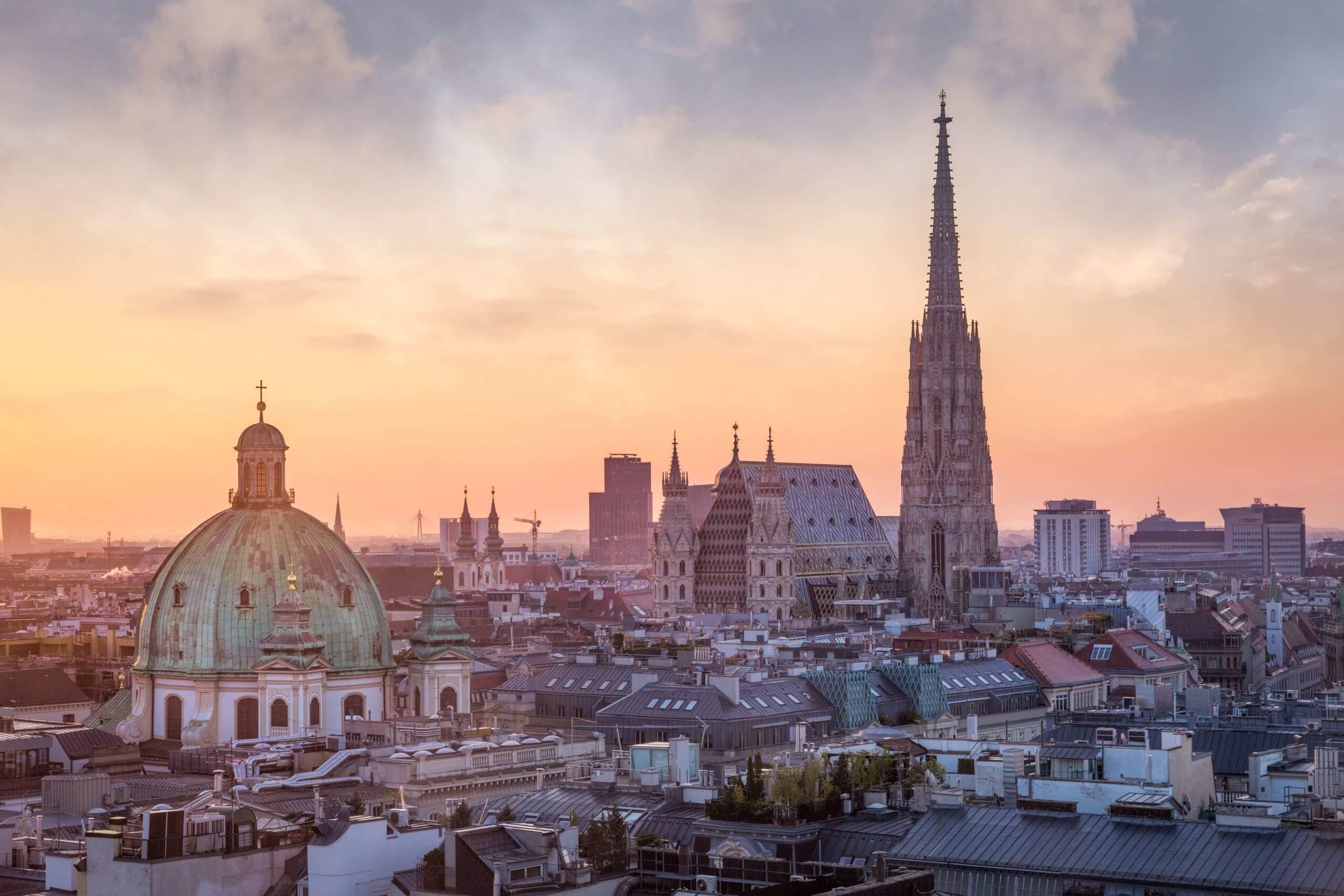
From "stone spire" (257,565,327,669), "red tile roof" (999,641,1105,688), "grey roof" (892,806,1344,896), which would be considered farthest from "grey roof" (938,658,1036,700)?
"grey roof" (892,806,1344,896)

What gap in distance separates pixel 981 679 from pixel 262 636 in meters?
49.7

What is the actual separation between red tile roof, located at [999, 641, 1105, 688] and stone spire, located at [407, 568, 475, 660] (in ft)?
136

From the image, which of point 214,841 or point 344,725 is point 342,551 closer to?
point 344,725

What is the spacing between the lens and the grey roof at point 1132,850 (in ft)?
208

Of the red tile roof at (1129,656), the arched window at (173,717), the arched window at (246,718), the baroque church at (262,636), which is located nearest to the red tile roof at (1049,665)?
the red tile roof at (1129,656)

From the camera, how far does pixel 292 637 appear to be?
12112cm

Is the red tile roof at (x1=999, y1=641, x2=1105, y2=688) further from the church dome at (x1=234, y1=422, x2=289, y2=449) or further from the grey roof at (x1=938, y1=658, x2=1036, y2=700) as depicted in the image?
the church dome at (x1=234, y1=422, x2=289, y2=449)

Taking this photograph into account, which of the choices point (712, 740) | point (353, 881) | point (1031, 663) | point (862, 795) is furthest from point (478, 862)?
point (1031, 663)

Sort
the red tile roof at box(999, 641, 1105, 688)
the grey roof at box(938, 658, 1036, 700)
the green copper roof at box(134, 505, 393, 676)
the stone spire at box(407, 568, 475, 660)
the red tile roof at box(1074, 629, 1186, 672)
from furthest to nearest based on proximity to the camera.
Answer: the red tile roof at box(1074, 629, 1186, 672)
the red tile roof at box(999, 641, 1105, 688)
the grey roof at box(938, 658, 1036, 700)
the stone spire at box(407, 568, 475, 660)
the green copper roof at box(134, 505, 393, 676)

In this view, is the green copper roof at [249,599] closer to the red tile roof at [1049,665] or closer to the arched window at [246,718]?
the arched window at [246,718]

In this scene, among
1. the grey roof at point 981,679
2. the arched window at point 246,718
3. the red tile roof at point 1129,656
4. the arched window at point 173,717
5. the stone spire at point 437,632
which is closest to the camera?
the arched window at point 246,718

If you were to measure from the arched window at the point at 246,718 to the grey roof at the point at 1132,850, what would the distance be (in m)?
57.1

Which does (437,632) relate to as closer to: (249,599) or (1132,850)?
(249,599)

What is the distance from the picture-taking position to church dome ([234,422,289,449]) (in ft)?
433
